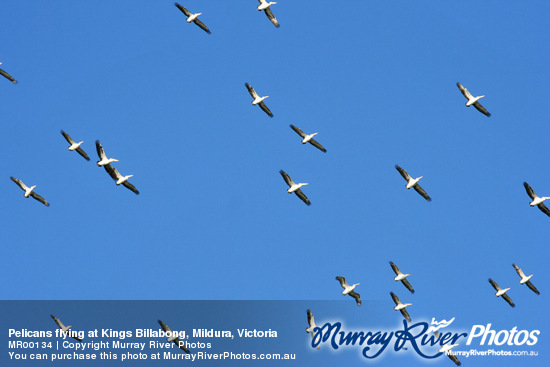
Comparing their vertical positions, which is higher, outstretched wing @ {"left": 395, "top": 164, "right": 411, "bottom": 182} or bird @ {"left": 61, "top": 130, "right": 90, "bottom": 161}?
bird @ {"left": 61, "top": 130, "right": 90, "bottom": 161}

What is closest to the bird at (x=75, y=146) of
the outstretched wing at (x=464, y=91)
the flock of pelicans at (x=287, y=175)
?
the flock of pelicans at (x=287, y=175)

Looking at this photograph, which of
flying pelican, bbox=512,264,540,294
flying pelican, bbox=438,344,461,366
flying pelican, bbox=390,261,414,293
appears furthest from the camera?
flying pelican, bbox=438,344,461,366

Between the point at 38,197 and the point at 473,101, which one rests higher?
the point at 473,101

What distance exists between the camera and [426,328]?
54438 mm

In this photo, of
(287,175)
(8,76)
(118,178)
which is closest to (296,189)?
(287,175)

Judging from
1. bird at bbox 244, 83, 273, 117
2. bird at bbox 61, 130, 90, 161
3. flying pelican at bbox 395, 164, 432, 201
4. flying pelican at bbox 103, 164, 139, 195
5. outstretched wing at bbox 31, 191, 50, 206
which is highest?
bird at bbox 244, 83, 273, 117

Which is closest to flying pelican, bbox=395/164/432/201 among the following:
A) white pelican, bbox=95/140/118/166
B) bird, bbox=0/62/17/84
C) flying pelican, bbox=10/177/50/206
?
white pelican, bbox=95/140/118/166

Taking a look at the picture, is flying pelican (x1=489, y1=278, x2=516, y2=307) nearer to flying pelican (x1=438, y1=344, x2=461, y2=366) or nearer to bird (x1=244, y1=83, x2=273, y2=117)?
flying pelican (x1=438, y1=344, x2=461, y2=366)

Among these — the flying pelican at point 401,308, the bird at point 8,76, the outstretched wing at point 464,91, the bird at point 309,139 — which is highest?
the bird at point 8,76

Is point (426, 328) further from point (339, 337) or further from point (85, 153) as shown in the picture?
point (85, 153)

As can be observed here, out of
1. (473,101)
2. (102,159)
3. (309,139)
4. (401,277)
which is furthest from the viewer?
(401,277)

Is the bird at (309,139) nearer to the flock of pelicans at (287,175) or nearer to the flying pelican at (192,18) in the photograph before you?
the flock of pelicans at (287,175)

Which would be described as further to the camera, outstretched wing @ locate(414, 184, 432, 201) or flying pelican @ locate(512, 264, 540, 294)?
flying pelican @ locate(512, 264, 540, 294)

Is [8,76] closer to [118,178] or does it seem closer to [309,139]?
[118,178]
